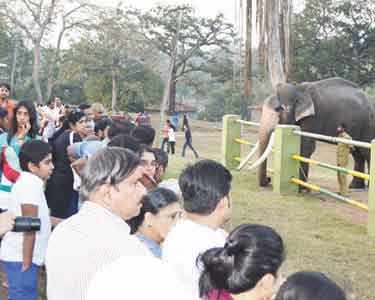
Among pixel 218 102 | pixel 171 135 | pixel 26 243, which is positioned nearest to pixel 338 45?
pixel 171 135

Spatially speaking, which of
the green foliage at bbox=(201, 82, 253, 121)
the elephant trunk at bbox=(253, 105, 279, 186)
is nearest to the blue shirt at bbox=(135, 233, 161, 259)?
the elephant trunk at bbox=(253, 105, 279, 186)

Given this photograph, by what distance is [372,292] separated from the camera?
465 centimetres

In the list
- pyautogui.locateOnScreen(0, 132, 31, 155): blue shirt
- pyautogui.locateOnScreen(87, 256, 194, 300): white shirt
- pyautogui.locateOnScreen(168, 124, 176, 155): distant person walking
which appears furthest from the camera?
pyautogui.locateOnScreen(168, 124, 176, 155): distant person walking

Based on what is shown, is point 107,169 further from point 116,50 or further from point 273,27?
point 116,50

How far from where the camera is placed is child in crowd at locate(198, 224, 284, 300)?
1988 mm

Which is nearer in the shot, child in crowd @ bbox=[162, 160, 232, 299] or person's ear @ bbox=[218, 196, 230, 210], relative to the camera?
child in crowd @ bbox=[162, 160, 232, 299]

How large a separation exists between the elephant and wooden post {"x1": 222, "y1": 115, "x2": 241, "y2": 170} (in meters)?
1.90

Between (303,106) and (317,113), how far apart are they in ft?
2.01

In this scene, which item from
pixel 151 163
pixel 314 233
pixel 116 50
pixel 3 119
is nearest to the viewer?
pixel 151 163

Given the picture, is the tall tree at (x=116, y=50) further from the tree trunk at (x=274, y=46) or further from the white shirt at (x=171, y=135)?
the tree trunk at (x=274, y=46)

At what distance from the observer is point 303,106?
1016cm

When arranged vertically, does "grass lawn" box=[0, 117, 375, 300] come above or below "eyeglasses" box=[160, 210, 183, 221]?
below

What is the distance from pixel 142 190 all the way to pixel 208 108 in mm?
49627

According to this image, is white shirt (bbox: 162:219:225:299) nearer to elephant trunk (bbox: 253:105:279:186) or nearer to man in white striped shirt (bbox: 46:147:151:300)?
man in white striped shirt (bbox: 46:147:151:300)
